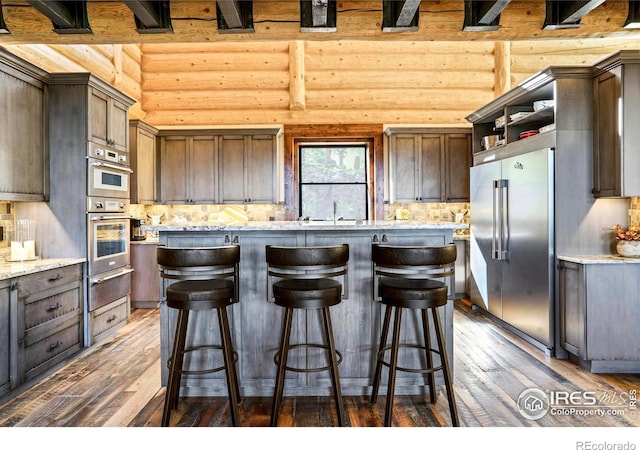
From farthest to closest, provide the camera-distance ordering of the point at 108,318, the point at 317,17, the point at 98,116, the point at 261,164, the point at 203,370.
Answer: the point at 261,164, the point at 108,318, the point at 98,116, the point at 317,17, the point at 203,370

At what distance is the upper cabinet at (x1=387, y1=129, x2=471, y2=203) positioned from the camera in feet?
19.8

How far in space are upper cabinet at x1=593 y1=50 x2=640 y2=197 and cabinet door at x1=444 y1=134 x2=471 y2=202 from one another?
2613 millimetres

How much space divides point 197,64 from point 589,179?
5437mm

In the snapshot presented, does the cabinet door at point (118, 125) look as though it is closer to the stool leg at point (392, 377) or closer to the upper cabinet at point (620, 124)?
the stool leg at point (392, 377)

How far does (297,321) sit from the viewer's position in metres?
2.82

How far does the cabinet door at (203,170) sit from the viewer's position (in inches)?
239

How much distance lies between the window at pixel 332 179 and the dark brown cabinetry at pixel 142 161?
2.19 m

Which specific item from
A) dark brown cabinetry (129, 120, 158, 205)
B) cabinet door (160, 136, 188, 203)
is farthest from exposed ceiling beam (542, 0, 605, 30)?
cabinet door (160, 136, 188, 203)

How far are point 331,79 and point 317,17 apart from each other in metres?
3.68

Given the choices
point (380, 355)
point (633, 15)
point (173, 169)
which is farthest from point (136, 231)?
point (633, 15)

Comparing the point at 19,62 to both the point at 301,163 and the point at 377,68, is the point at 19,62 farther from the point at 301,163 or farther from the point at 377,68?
the point at 377,68

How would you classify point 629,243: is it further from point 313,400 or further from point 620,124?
point 313,400

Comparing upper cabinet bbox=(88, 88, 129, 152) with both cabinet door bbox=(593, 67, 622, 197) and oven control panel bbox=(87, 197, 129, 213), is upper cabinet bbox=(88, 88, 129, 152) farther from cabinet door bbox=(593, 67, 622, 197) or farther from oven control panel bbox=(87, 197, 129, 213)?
cabinet door bbox=(593, 67, 622, 197)
